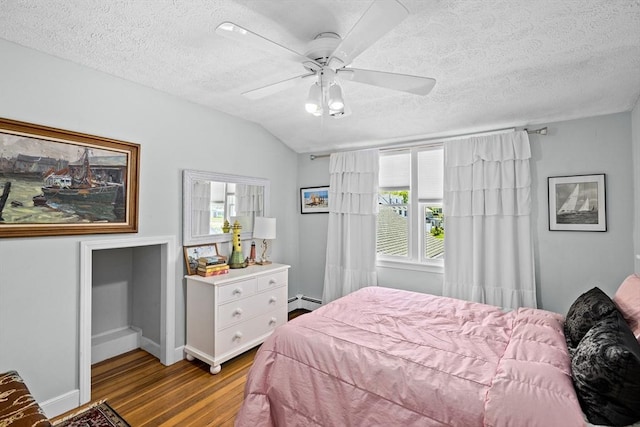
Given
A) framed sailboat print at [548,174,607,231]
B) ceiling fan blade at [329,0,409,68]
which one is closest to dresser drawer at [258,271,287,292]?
ceiling fan blade at [329,0,409,68]

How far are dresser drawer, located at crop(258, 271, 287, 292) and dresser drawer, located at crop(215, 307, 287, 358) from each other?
11.4 inches

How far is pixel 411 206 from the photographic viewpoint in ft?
11.9

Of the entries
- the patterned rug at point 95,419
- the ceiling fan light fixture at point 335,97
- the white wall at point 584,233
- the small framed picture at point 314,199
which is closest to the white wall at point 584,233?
the white wall at point 584,233

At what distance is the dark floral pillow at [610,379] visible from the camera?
1.09 m

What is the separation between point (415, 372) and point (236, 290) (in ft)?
6.13

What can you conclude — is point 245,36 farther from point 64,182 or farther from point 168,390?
point 168,390

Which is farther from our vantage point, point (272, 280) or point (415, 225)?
point (415, 225)

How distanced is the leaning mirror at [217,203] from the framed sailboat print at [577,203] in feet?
10.1

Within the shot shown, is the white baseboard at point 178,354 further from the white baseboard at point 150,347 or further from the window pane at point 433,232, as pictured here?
the window pane at point 433,232

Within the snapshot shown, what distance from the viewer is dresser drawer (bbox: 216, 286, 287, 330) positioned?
2751 mm

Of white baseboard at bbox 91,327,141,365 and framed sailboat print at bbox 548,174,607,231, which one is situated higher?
framed sailboat print at bbox 548,174,607,231

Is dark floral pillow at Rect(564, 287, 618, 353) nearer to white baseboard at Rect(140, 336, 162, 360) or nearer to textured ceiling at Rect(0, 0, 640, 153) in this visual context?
textured ceiling at Rect(0, 0, 640, 153)

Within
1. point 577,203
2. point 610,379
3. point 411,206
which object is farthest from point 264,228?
point 577,203

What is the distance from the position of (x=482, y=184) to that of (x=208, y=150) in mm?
2851
